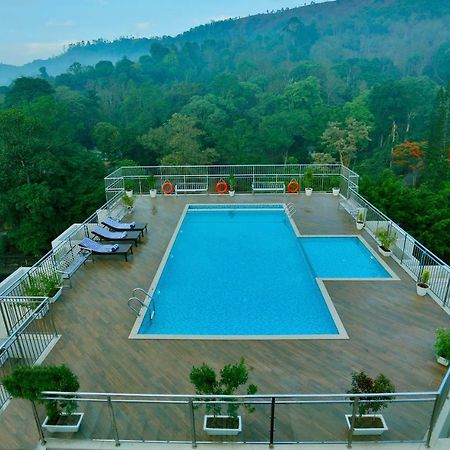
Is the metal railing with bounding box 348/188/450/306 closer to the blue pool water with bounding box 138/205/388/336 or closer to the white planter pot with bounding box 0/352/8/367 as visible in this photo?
the blue pool water with bounding box 138/205/388/336

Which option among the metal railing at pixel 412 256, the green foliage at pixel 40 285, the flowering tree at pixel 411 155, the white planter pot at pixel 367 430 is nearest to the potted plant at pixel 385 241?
the metal railing at pixel 412 256

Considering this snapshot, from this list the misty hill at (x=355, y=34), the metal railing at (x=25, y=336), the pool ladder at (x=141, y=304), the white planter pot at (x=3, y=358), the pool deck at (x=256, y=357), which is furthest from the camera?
the misty hill at (x=355, y=34)

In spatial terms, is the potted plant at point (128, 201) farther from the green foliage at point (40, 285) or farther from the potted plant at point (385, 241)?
the potted plant at point (385, 241)

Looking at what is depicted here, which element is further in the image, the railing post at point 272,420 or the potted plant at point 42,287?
the potted plant at point 42,287

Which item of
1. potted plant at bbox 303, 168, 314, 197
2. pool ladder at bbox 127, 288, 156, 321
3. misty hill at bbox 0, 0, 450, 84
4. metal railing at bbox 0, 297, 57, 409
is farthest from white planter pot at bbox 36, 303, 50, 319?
misty hill at bbox 0, 0, 450, 84

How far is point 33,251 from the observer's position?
24984 millimetres

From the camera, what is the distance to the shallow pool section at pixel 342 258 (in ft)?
32.2

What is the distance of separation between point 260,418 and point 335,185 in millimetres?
12620

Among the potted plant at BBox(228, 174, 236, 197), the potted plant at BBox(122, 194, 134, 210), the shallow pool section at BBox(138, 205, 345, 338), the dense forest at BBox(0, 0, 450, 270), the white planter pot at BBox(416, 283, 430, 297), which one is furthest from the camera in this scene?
the dense forest at BBox(0, 0, 450, 270)

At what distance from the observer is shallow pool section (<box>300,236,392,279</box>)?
32.2 feet

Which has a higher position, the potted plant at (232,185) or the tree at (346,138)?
the potted plant at (232,185)

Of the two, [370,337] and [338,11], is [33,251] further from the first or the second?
[338,11]

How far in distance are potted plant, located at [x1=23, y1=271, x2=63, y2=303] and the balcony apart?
252 millimetres

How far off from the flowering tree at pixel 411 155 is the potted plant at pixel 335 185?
1975 centimetres
